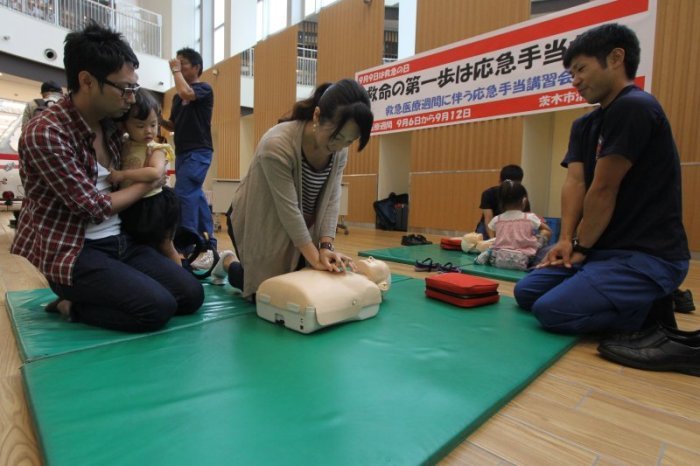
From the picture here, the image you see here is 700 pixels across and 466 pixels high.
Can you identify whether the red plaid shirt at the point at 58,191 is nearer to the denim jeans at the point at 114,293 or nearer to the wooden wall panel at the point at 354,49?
the denim jeans at the point at 114,293

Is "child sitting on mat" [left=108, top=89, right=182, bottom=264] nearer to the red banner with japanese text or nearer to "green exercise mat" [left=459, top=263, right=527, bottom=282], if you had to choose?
"green exercise mat" [left=459, top=263, right=527, bottom=282]

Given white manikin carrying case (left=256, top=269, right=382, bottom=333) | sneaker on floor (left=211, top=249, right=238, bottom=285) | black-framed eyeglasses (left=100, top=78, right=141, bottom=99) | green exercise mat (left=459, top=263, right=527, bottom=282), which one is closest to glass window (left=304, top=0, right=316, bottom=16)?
green exercise mat (left=459, top=263, right=527, bottom=282)

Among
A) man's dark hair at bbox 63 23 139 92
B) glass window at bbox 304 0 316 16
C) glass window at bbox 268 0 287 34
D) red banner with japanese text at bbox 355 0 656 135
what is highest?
glass window at bbox 268 0 287 34

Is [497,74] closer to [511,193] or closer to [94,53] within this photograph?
[511,193]

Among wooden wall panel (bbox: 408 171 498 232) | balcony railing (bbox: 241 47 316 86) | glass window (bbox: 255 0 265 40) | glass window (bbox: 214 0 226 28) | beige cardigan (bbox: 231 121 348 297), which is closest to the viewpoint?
beige cardigan (bbox: 231 121 348 297)

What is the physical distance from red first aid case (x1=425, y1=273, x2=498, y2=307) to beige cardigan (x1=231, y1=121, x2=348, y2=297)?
576mm

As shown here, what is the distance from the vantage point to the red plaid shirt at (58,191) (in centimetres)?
128

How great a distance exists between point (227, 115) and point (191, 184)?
6725mm

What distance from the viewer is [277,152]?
159 centimetres

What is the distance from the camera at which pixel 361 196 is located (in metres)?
6.26

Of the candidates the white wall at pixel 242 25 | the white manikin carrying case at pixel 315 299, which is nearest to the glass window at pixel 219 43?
the white wall at pixel 242 25

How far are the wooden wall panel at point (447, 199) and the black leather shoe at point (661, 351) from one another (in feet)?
11.7

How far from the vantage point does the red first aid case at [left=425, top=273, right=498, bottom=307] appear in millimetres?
1838

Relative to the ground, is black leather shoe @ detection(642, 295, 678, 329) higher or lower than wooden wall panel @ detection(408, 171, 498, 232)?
lower
